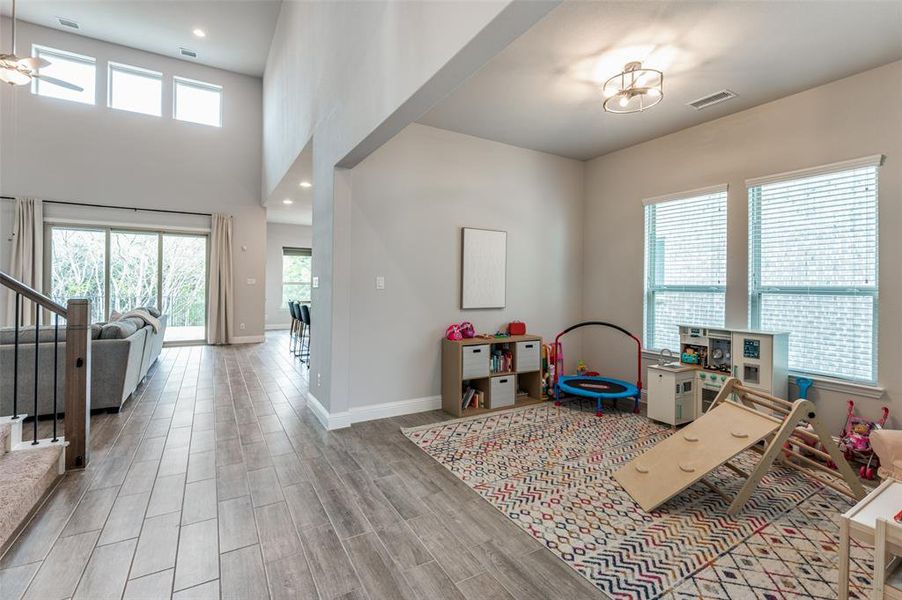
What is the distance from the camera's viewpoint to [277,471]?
272 cm

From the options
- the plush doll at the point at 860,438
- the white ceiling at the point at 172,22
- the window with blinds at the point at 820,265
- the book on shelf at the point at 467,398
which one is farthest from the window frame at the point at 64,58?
the plush doll at the point at 860,438

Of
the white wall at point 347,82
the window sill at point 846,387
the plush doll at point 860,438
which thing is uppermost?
the white wall at point 347,82

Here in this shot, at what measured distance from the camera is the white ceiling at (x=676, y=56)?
2455 millimetres

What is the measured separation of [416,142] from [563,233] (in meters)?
2.29

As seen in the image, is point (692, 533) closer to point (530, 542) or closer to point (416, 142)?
point (530, 542)

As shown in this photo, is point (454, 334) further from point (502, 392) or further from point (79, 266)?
point (79, 266)

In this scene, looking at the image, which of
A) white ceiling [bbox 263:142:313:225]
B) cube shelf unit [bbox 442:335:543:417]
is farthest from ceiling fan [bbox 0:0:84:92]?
cube shelf unit [bbox 442:335:543:417]

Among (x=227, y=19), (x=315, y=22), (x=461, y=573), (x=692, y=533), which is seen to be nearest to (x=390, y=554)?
(x=461, y=573)

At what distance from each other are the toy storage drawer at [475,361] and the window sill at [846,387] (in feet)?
8.87

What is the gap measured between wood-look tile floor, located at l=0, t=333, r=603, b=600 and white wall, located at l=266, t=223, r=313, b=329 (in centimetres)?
709

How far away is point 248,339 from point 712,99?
8.42 meters

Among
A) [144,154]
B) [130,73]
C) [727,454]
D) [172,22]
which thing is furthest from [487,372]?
[130,73]

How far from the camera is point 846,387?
10.6ft

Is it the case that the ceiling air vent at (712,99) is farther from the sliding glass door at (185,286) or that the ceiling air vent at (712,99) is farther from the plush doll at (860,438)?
the sliding glass door at (185,286)
